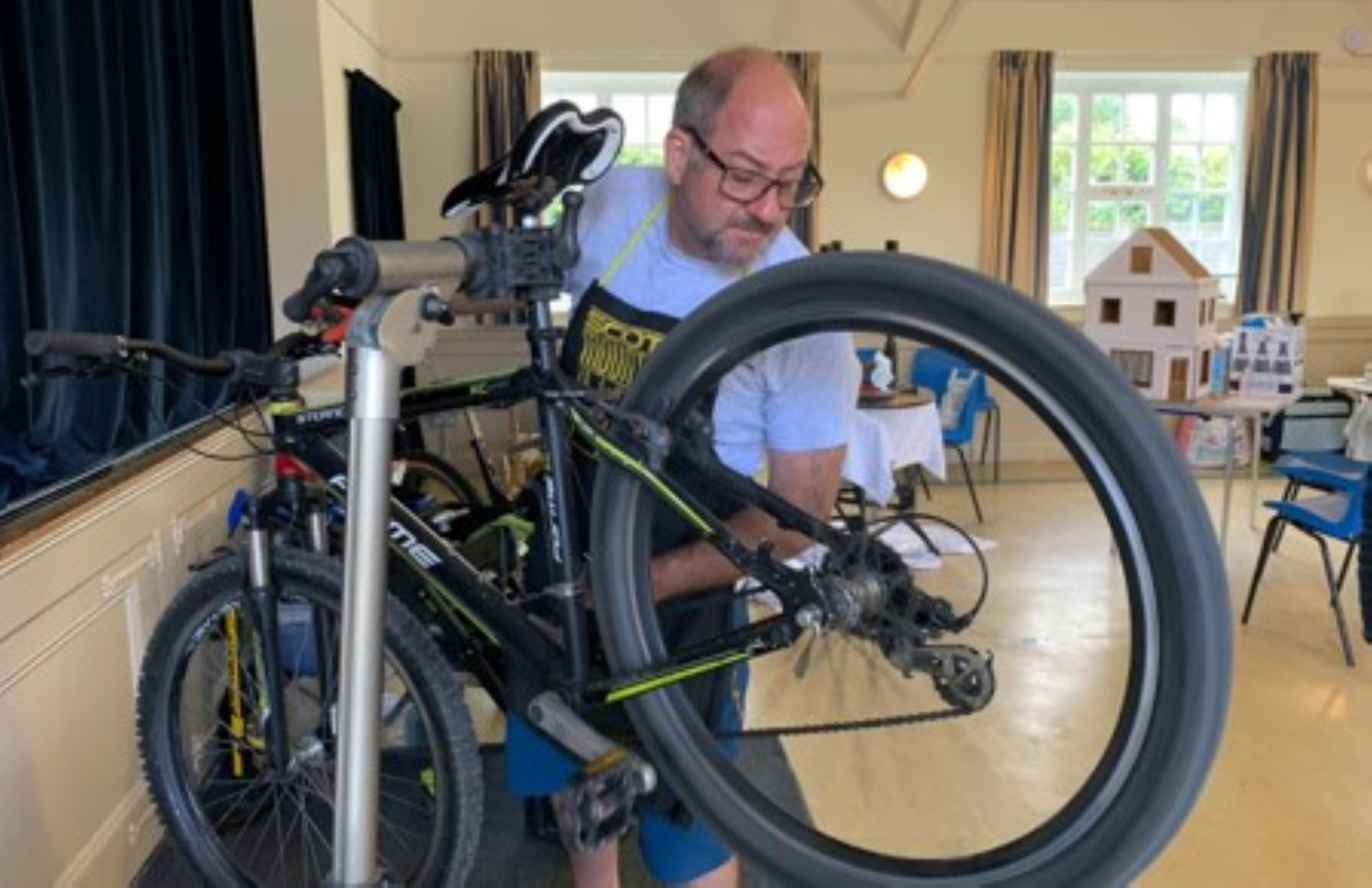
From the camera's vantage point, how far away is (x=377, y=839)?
96 centimetres

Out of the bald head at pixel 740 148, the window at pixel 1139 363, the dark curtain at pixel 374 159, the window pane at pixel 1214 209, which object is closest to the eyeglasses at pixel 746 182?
the bald head at pixel 740 148

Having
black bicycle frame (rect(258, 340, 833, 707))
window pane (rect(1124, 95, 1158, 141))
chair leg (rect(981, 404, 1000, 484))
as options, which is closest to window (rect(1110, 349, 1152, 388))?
chair leg (rect(981, 404, 1000, 484))

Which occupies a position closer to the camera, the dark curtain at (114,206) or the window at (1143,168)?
the dark curtain at (114,206)

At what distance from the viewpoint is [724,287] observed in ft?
3.88

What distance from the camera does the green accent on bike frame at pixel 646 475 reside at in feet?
3.40

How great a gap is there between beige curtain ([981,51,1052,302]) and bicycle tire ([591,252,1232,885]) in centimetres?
582

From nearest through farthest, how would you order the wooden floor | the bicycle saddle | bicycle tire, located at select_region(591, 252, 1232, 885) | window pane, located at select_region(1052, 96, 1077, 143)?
bicycle tire, located at select_region(591, 252, 1232, 885) → the bicycle saddle → the wooden floor → window pane, located at select_region(1052, 96, 1077, 143)

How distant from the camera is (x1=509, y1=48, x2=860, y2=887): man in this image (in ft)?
3.80

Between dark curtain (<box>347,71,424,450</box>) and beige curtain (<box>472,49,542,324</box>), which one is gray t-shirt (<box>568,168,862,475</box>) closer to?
dark curtain (<box>347,71,424,450</box>)

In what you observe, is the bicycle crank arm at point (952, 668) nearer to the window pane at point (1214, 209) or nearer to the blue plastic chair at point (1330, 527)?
the blue plastic chair at point (1330, 527)

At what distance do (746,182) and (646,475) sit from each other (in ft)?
1.22

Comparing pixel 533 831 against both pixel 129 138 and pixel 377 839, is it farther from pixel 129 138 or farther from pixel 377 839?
pixel 129 138

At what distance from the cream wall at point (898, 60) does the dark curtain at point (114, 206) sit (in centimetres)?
308

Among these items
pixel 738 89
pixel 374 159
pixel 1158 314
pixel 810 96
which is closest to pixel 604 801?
pixel 738 89
